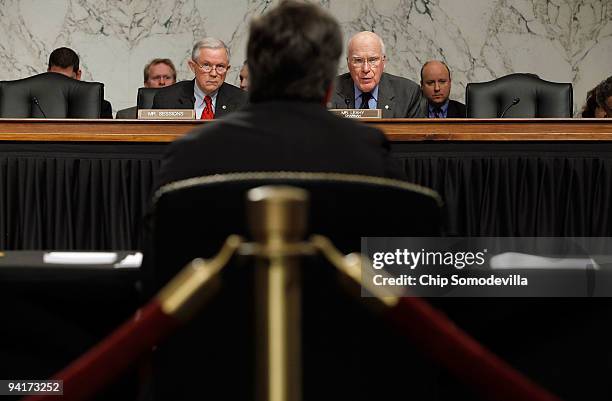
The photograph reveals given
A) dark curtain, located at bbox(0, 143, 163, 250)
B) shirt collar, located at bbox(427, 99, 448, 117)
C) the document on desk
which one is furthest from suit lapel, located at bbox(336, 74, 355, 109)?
the document on desk

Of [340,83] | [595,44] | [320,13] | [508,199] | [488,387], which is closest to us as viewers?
[488,387]

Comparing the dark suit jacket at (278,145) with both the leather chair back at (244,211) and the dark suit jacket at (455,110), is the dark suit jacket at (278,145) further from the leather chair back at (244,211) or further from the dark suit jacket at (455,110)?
the dark suit jacket at (455,110)

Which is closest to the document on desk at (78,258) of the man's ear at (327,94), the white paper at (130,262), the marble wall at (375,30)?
the white paper at (130,262)

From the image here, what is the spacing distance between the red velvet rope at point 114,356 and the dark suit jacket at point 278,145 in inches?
18.1

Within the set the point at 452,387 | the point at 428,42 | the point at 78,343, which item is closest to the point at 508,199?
the point at 452,387

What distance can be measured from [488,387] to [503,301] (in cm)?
70

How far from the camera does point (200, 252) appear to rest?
1586 mm

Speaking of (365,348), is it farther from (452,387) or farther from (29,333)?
(29,333)

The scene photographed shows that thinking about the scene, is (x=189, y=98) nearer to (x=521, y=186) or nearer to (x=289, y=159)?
(x=521, y=186)

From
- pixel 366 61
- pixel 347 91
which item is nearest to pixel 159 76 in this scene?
pixel 347 91

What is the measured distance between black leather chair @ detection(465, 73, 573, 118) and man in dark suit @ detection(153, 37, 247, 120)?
1337mm

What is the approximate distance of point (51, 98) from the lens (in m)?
5.91

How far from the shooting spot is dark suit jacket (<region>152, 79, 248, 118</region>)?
597 cm

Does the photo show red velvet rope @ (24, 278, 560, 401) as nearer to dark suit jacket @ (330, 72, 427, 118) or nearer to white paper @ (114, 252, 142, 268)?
white paper @ (114, 252, 142, 268)
